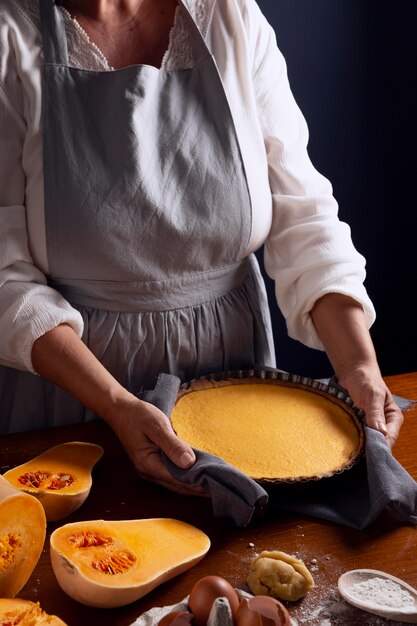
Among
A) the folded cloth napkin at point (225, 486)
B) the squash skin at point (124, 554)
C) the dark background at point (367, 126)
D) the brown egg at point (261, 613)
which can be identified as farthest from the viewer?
the dark background at point (367, 126)

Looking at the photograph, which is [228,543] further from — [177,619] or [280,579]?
[177,619]

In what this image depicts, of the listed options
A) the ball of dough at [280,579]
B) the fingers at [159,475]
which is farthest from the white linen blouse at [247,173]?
the ball of dough at [280,579]

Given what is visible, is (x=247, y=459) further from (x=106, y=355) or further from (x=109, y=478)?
(x=106, y=355)

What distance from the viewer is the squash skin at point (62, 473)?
3.63 ft

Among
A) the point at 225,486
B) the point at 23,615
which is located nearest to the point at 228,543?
the point at 225,486

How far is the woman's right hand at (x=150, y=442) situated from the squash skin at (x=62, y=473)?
0.06m

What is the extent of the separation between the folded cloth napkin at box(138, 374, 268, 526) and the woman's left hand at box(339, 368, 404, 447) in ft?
0.81

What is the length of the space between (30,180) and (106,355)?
303 mm

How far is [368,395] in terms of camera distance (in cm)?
134

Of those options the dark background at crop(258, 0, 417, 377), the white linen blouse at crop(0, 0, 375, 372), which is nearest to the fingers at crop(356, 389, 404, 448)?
the white linen blouse at crop(0, 0, 375, 372)

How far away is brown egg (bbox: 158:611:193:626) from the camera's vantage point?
860 millimetres

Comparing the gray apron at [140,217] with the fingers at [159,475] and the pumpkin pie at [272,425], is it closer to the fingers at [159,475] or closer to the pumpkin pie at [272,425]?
the pumpkin pie at [272,425]

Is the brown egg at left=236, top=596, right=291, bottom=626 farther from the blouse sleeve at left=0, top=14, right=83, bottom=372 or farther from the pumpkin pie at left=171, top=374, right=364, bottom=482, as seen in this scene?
the blouse sleeve at left=0, top=14, right=83, bottom=372

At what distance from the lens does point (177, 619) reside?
864 millimetres
